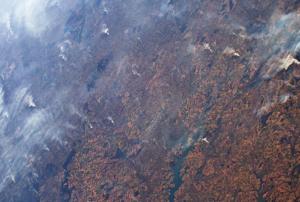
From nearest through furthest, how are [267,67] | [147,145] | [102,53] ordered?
[267,67] → [147,145] → [102,53]

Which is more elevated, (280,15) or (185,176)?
(280,15)


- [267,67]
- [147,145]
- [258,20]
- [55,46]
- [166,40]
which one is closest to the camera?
[267,67]

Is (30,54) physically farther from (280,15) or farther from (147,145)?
(280,15)

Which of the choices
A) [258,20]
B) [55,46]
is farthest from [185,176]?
[55,46]

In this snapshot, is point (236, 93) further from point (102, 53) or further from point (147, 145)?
point (102, 53)

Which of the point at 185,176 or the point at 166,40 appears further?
the point at 166,40

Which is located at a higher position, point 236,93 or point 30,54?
point 236,93

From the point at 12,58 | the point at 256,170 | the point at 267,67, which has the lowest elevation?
the point at 12,58

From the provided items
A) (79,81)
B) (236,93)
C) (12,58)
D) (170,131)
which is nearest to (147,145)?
(170,131)

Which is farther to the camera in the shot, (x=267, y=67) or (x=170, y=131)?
(x=170, y=131)
